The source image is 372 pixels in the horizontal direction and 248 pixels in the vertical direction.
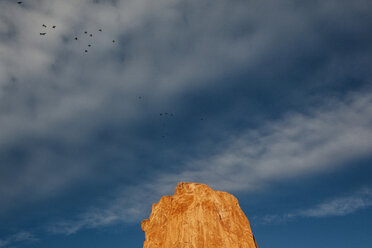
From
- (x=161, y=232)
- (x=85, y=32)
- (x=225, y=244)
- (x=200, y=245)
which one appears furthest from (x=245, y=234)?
(x=85, y=32)

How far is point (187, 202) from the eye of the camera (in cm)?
7206

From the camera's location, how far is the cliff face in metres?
66.2

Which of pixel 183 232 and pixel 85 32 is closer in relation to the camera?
pixel 85 32

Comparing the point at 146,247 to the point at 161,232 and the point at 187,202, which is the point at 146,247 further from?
the point at 187,202

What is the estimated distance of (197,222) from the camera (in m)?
67.9

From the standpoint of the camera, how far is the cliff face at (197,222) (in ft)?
217

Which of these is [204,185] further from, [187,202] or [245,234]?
[245,234]

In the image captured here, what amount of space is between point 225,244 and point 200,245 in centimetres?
569

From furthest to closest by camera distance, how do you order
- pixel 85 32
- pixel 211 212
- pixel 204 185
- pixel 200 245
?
pixel 204 185, pixel 211 212, pixel 200 245, pixel 85 32

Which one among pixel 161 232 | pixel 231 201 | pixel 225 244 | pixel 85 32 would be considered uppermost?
pixel 85 32

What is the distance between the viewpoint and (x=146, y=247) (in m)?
71.6

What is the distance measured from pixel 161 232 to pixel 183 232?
679 centimetres

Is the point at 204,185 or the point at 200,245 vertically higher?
the point at 204,185

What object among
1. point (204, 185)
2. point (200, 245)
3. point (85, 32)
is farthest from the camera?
point (204, 185)
